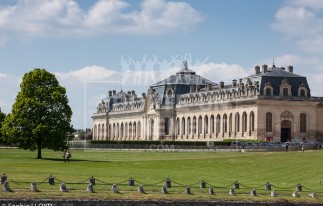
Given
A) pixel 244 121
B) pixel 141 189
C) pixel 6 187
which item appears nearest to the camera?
pixel 6 187

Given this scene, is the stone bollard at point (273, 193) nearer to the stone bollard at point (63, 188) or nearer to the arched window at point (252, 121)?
the stone bollard at point (63, 188)

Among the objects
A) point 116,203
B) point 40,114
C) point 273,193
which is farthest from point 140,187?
point 40,114

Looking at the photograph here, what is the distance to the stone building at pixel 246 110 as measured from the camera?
137m

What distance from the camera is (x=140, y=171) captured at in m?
69.9

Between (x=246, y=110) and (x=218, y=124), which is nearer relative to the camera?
(x=246, y=110)

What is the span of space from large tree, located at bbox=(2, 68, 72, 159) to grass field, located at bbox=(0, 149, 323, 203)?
38.8 feet

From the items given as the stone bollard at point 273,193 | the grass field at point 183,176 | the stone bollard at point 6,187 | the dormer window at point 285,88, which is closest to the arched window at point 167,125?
the dormer window at point 285,88

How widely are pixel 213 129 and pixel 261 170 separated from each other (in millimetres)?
79886

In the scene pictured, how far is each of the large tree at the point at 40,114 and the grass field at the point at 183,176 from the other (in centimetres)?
1182

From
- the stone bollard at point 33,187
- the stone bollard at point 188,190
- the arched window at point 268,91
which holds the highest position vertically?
the arched window at point 268,91

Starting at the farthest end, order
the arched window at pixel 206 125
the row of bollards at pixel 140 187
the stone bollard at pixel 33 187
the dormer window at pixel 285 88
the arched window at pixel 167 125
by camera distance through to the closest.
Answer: the arched window at pixel 167 125
the arched window at pixel 206 125
the dormer window at pixel 285 88
the row of bollards at pixel 140 187
the stone bollard at pixel 33 187

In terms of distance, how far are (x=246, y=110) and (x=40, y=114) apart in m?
57.7

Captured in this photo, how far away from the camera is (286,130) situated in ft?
454

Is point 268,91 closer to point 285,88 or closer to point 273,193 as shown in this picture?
point 285,88
